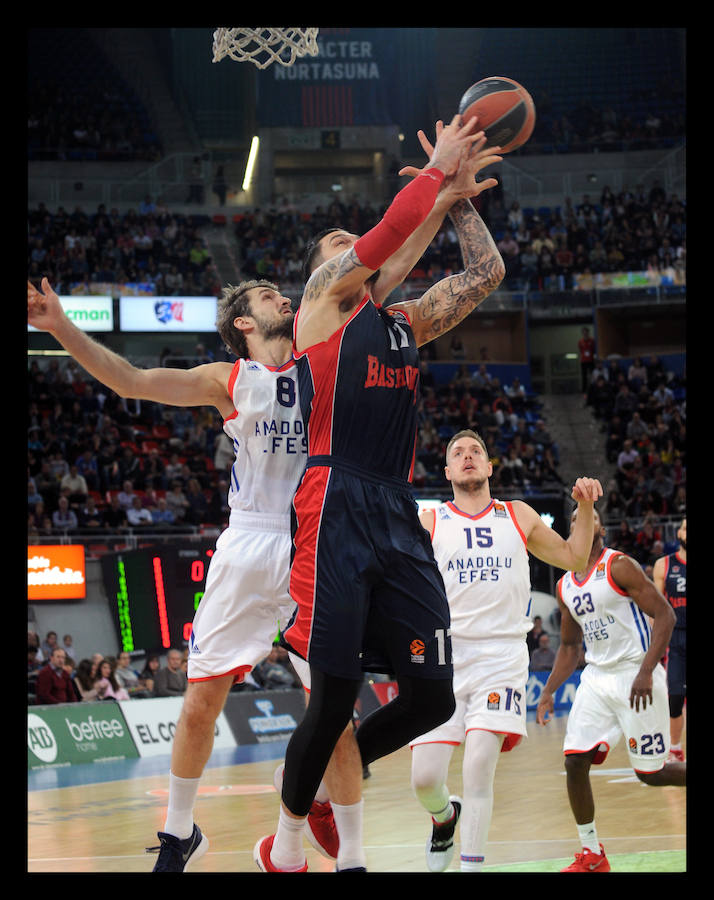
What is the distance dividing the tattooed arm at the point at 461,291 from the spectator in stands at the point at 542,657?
14.1m

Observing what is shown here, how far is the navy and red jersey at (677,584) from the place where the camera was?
38.7 feet

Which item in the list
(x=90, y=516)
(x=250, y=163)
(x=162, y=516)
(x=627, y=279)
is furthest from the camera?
(x=250, y=163)

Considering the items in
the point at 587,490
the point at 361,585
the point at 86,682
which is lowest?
the point at 86,682

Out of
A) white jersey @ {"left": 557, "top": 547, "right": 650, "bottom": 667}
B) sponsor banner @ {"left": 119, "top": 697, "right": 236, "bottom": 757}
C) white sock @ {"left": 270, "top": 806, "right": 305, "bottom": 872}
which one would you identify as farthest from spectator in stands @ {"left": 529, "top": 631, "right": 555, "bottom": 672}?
white sock @ {"left": 270, "top": 806, "right": 305, "bottom": 872}

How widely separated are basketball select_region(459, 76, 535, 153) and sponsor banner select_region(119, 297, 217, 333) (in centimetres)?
2228

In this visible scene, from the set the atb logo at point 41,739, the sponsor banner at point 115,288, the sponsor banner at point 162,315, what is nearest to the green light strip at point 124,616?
the atb logo at point 41,739

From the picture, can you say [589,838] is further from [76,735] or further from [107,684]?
[107,684]

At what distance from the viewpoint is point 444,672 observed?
434 cm

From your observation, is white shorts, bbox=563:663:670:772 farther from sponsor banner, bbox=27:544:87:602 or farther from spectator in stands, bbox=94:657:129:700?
sponsor banner, bbox=27:544:87:602

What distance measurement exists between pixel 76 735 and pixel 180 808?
10.1 meters

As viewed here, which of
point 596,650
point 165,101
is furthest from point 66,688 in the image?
point 165,101

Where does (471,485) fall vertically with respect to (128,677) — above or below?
above

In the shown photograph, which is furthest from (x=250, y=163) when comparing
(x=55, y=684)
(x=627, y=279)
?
(x=55, y=684)

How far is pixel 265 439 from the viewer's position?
508cm
